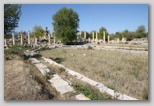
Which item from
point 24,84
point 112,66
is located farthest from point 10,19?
point 112,66

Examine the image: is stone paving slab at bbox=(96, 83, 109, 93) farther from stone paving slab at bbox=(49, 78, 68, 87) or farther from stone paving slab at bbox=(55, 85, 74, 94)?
stone paving slab at bbox=(49, 78, 68, 87)

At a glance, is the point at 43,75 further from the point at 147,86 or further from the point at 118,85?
the point at 147,86

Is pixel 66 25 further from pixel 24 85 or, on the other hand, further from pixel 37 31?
pixel 24 85

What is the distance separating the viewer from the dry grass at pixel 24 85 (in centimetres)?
288

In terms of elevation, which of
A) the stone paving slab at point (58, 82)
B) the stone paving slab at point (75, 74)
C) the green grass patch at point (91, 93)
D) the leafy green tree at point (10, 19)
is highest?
the leafy green tree at point (10, 19)

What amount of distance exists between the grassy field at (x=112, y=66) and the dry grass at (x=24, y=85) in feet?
2.51

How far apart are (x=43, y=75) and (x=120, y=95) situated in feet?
4.90

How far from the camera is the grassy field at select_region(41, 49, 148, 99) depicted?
3.08 m

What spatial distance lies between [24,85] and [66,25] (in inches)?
56.3

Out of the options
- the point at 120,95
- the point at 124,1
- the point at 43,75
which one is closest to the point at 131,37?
the point at 124,1

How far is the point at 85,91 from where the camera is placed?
9.57 feet

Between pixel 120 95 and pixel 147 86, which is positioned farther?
pixel 147 86

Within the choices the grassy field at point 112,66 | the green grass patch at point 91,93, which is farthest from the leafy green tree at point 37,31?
the green grass patch at point 91,93

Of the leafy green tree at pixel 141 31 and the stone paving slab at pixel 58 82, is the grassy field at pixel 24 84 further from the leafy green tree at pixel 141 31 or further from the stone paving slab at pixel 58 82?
the leafy green tree at pixel 141 31
